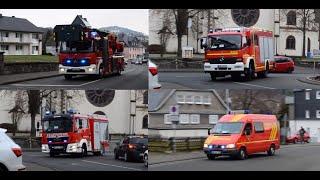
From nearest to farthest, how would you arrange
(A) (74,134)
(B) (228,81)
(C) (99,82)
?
(B) (228,81) → (C) (99,82) → (A) (74,134)

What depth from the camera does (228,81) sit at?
867 cm

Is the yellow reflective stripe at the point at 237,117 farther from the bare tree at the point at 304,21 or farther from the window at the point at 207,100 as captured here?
the bare tree at the point at 304,21

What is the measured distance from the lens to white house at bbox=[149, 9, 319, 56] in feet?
27.0

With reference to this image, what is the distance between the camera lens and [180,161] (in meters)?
8.19

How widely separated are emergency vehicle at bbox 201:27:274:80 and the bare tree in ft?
1.33

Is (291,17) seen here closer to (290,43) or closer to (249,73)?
(290,43)

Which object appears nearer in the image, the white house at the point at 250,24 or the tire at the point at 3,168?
the tire at the point at 3,168

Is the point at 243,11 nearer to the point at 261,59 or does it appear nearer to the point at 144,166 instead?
the point at 261,59

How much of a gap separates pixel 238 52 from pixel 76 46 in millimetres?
2176

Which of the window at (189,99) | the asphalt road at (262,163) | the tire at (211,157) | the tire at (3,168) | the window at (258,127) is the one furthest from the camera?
the window at (258,127)

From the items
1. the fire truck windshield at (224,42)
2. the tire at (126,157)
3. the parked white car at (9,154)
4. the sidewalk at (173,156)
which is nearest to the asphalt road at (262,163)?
the sidewalk at (173,156)

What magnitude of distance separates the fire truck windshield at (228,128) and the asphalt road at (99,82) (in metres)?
1.09

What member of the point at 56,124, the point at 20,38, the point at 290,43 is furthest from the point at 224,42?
the point at 20,38

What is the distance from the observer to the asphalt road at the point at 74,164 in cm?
841
